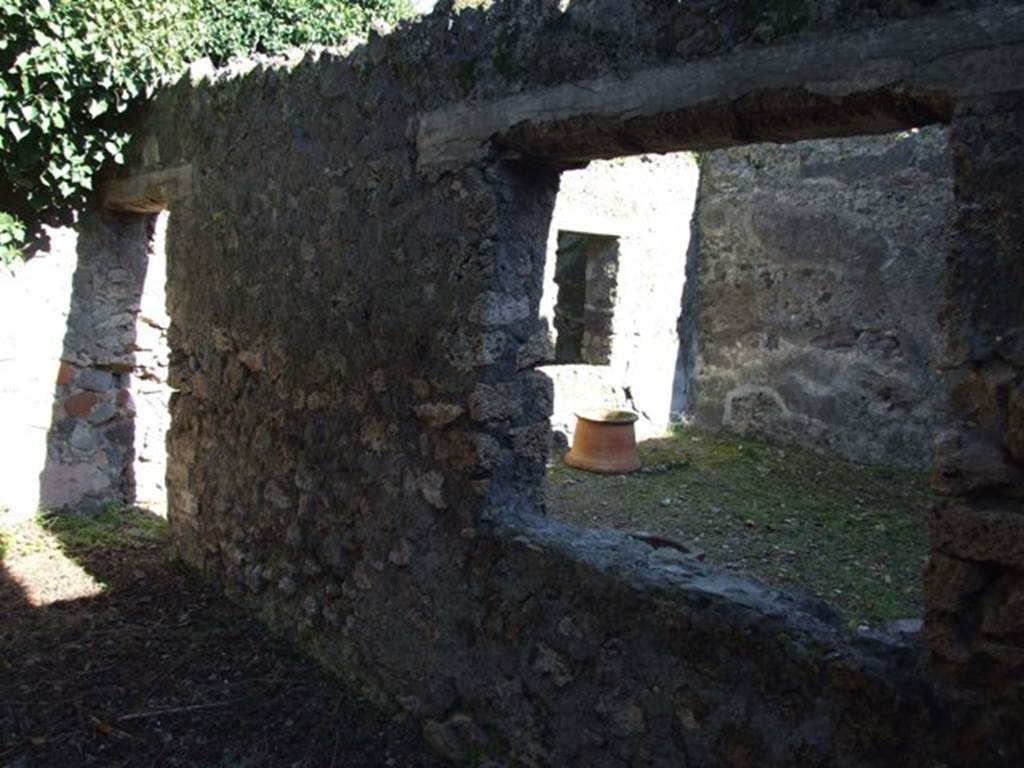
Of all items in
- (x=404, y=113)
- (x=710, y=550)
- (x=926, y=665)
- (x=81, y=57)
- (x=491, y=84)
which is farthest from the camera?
(x=710, y=550)

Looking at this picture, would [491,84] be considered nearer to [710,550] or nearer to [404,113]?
[404,113]

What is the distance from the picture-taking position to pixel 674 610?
241cm

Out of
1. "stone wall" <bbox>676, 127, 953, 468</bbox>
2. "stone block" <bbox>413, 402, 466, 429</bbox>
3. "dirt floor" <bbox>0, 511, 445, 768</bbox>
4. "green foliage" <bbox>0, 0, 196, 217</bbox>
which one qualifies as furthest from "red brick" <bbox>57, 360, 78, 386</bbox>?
"stone wall" <bbox>676, 127, 953, 468</bbox>

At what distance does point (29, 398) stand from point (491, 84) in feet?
12.9

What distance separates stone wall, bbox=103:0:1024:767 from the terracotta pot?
317 cm

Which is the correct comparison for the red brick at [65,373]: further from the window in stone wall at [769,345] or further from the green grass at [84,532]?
the window in stone wall at [769,345]

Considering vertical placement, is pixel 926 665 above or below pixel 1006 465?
below

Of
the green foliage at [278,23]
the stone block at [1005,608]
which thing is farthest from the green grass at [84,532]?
the stone block at [1005,608]

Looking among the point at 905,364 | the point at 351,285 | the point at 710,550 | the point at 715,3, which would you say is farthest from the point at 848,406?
the point at 715,3

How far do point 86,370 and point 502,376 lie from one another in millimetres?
3743

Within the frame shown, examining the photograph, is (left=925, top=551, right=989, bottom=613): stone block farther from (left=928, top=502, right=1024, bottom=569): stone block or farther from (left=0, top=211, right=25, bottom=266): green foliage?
(left=0, top=211, right=25, bottom=266): green foliage

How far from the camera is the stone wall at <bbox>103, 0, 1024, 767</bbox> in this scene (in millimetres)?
1921

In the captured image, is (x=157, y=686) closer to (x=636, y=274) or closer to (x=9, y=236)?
(x=9, y=236)

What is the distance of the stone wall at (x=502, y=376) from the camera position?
6.30 feet
